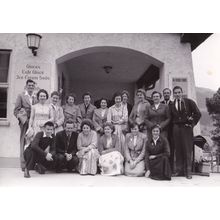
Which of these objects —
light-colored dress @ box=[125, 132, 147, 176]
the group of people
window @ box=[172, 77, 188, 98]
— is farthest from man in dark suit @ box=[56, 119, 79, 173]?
window @ box=[172, 77, 188, 98]

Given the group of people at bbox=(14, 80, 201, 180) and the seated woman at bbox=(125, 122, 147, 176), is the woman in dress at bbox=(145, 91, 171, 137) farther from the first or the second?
the seated woman at bbox=(125, 122, 147, 176)

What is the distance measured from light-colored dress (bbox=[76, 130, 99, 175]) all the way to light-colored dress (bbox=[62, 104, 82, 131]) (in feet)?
1.23

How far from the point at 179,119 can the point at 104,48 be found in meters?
2.09

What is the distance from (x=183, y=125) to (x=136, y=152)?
887 mm

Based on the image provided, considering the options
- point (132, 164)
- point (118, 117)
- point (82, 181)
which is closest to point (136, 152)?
point (132, 164)

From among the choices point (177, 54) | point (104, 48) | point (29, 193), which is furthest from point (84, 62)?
point (29, 193)

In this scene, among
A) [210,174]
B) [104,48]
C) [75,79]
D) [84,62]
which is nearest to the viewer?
[210,174]

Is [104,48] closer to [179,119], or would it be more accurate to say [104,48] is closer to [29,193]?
[179,119]

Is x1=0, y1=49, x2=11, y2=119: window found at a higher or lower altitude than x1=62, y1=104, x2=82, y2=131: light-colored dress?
higher

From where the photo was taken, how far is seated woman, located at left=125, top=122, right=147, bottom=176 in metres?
5.61

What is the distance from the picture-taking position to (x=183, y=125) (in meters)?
5.69

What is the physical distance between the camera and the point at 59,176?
5.40 m

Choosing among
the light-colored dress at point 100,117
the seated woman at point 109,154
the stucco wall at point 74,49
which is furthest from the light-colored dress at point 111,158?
the stucco wall at point 74,49

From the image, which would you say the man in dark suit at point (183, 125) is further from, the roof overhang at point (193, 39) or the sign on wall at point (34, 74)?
the sign on wall at point (34, 74)
